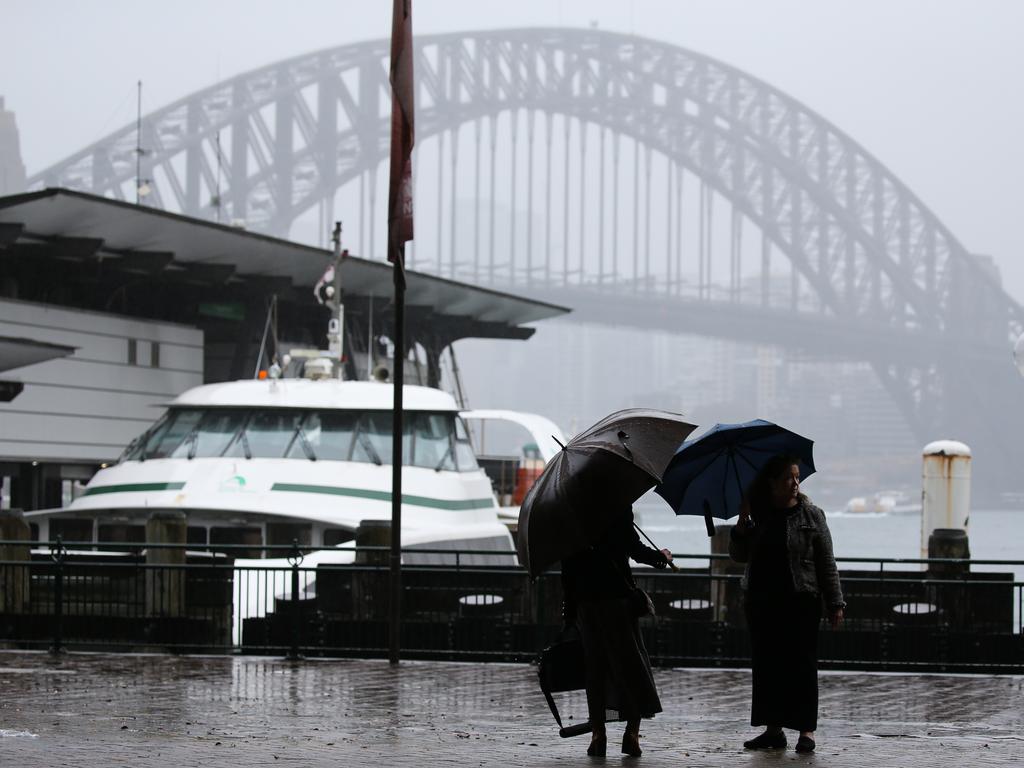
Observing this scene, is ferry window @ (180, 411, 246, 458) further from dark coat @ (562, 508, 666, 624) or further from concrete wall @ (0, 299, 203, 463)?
dark coat @ (562, 508, 666, 624)

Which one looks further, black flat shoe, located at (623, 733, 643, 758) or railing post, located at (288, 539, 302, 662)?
railing post, located at (288, 539, 302, 662)

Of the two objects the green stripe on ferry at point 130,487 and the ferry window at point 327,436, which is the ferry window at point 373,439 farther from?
the green stripe on ferry at point 130,487

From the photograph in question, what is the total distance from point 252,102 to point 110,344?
2905 inches

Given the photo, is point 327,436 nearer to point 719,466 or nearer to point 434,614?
point 434,614

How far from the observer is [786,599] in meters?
9.16

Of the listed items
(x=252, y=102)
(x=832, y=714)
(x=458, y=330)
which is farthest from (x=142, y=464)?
(x=252, y=102)

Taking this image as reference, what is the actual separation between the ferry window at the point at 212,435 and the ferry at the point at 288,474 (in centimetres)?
2

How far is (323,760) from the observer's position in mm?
8594

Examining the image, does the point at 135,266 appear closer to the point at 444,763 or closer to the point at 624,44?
the point at 444,763

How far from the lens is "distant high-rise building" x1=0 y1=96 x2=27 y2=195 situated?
89500 mm

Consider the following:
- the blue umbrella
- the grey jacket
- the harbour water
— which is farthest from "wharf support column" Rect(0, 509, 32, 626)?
the harbour water

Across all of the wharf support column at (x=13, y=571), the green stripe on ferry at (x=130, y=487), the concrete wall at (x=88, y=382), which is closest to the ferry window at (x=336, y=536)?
the green stripe on ferry at (x=130, y=487)

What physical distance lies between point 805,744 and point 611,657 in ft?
3.63

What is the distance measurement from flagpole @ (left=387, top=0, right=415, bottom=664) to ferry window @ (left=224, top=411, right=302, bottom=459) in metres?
7.68
